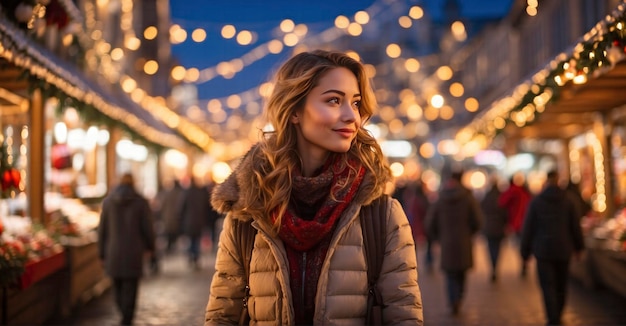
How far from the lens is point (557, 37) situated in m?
32.6

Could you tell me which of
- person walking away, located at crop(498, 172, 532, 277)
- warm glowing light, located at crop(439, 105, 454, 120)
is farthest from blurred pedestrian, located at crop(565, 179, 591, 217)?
warm glowing light, located at crop(439, 105, 454, 120)

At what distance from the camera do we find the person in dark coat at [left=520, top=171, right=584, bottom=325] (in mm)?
10062

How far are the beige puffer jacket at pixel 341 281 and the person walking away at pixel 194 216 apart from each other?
16054mm

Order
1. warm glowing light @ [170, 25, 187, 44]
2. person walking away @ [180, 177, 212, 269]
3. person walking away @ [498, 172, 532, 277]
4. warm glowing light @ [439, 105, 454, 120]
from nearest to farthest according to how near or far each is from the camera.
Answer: person walking away @ [498, 172, 532, 277]
person walking away @ [180, 177, 212, 269]
warm glowing light @ [170, 25, 187, 44]
warm glowing light @ [439, 105, 454, 120]

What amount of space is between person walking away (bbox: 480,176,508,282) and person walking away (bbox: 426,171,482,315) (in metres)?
3.52

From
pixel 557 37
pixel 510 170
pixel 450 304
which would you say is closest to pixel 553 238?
pixel 450 304

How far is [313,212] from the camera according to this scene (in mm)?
3547

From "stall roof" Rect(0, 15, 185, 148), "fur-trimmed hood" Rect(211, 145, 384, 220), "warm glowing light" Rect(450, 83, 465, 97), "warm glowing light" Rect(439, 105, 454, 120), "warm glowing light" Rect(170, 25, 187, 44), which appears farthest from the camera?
"warm glowing light" Rect(439, 105, 454, 120)

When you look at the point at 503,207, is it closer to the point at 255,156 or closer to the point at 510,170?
the point at 255,156

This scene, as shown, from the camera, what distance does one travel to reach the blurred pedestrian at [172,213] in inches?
832

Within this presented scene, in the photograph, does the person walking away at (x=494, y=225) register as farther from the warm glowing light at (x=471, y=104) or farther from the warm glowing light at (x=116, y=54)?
the warm glowing light at (x=471, y=104)

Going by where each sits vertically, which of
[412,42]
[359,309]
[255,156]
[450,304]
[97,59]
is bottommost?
[450,304]

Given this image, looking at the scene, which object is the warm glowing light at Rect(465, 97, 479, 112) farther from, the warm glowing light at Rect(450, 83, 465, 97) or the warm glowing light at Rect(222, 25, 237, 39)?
the warm glowing light at Rect(222, 25, 237, 39)

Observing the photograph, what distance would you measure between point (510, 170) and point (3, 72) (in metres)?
35.3
